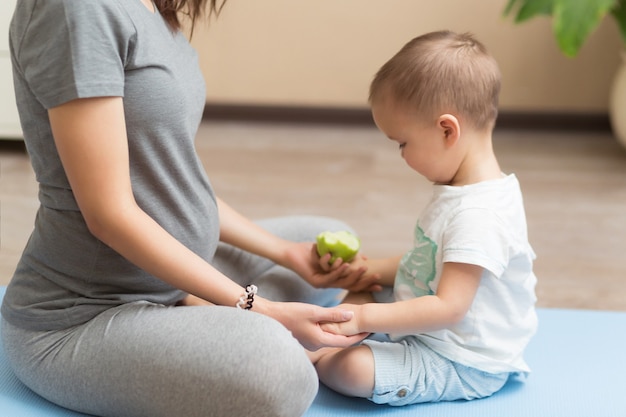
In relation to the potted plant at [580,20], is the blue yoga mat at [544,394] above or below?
below

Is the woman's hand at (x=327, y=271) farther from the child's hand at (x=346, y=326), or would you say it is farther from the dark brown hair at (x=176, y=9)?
the dark brown hair at (x=176, y=9)

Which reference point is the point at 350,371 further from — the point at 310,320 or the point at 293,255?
the point at 293,255

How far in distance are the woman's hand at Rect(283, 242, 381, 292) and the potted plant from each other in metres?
1.47

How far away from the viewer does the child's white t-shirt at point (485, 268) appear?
4.05 feet

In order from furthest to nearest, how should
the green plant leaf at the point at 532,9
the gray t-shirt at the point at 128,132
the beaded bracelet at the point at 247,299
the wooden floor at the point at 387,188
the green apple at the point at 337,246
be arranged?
the green plant leaf at the point at 532,9 → the wooden floor at the point at 387,188 → the green apple at the point at 337,246 → the beaded bracelet at the point at 247,299 → the gray t-shirt at the point at 128,132

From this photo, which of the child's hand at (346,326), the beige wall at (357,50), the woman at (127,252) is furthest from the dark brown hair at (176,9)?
the beige wall at (357,50)

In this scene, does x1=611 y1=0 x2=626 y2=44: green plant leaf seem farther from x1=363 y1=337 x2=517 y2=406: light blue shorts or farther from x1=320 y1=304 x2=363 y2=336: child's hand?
x1=320 y1=304 x2=363 y2=336: child's hand

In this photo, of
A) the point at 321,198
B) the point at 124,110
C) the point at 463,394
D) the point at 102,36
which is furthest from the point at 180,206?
the point at 321,198

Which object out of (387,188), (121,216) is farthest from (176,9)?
(387,188)

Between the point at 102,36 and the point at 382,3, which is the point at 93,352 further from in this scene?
the point at 382,3

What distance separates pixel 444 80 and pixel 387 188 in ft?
4.67

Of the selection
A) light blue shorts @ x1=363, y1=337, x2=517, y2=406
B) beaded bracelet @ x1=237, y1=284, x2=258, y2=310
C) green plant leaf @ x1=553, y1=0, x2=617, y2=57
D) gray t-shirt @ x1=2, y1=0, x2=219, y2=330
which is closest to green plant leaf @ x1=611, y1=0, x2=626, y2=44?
green plant leaf @ x1=553, y1=0, x2=617, y2=57

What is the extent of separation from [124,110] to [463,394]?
0.70 metres

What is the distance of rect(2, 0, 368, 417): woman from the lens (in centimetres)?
106
